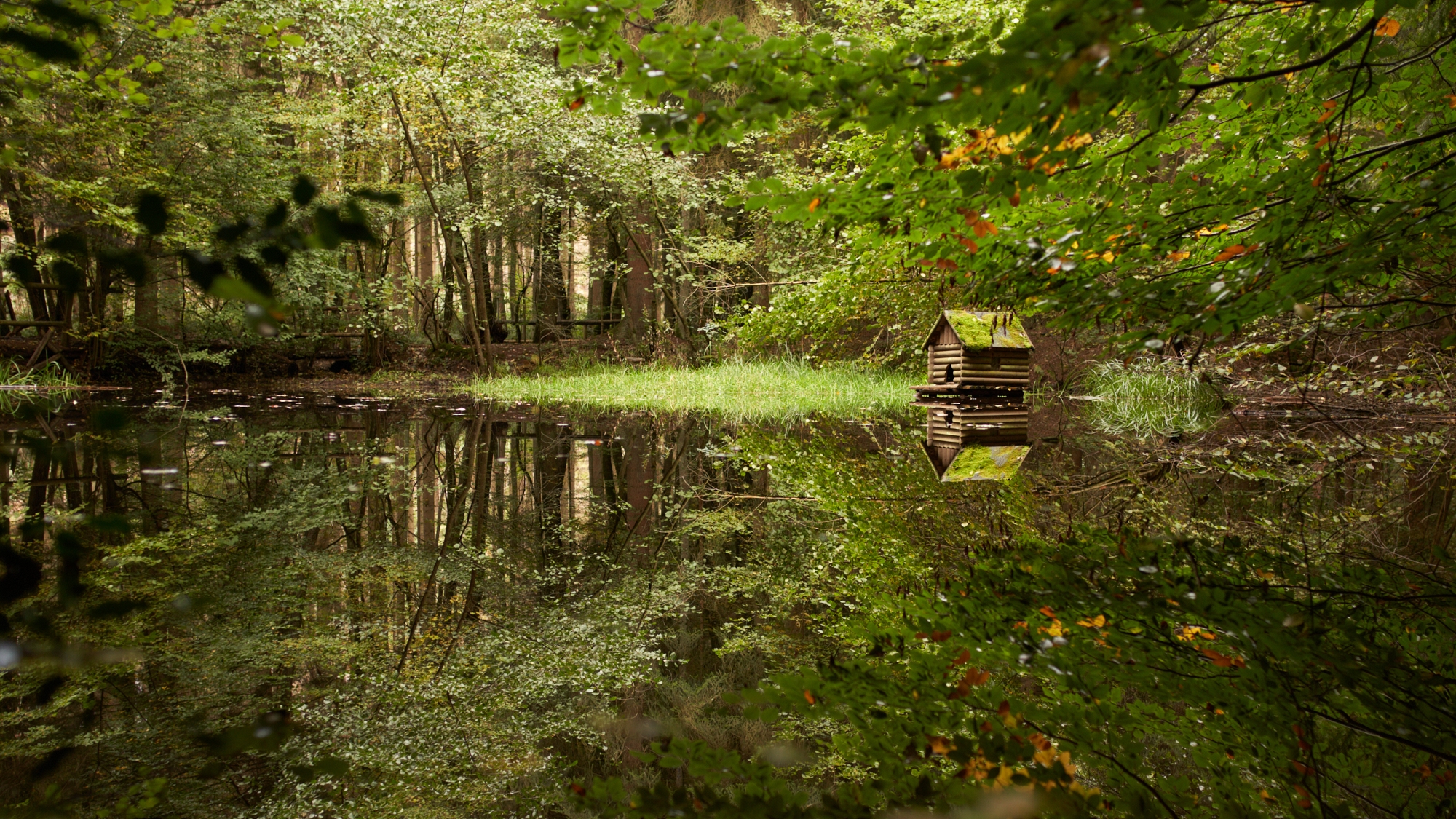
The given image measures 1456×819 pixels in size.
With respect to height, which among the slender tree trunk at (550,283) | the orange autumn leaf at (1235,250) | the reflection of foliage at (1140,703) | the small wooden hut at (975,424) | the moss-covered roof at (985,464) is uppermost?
the slender tree trunk at (550,283)

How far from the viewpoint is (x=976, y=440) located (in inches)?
253

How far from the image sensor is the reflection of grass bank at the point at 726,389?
10758 mm

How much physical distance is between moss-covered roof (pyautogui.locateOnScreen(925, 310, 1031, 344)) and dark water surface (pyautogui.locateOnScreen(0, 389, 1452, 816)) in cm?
262

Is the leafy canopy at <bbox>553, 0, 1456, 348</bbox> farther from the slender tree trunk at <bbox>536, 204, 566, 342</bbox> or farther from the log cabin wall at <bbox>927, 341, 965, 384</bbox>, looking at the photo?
the slender tree trunk at <bbox>536, 204, 566, 342</bbox>

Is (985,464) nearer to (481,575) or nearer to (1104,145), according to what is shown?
(1104,145)

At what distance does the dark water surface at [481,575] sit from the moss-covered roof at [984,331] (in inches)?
103

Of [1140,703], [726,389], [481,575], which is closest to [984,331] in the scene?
[726,389]

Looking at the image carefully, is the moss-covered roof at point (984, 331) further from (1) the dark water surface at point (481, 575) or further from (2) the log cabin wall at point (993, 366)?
(1) the dark water surface at point (481, 575)

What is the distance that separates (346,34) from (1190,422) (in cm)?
1195

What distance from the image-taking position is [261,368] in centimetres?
1605

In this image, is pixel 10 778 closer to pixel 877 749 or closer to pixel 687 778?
pixel 687 778

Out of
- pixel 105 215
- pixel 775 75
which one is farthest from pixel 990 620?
pixel 105 215

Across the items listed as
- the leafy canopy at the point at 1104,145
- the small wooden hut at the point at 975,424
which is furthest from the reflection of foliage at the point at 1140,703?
the small wooden hut at the point at 975,424

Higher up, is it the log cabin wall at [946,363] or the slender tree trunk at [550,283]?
the slender tree trunk at [550,283]
